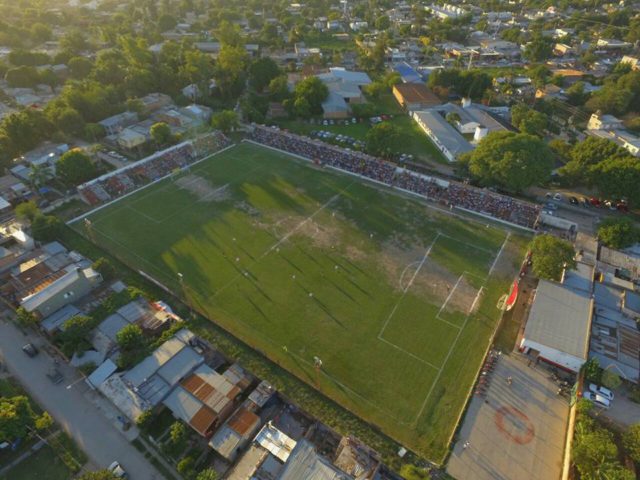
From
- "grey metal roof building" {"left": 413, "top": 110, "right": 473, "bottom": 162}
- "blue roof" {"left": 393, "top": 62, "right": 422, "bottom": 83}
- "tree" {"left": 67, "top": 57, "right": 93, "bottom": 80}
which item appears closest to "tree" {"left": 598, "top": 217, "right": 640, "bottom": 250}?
"grey metal roof building" {"left": 413, "top": 110, "right": 473, "bottom": 162}

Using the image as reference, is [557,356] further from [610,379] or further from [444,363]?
[444,363]

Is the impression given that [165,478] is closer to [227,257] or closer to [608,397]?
[227,257]

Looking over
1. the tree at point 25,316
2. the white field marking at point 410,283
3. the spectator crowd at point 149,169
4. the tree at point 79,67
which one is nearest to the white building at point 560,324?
the white field marking at point 410,283

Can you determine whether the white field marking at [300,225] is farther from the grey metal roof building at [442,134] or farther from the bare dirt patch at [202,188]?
the grey metal roof building at [442,134]

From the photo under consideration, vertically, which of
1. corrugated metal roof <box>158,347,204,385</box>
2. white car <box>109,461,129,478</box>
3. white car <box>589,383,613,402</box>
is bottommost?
white car <box>589,383,613,402</box>

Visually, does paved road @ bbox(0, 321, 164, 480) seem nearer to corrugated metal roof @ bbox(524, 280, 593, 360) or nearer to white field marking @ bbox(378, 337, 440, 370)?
white field marking @ bbox(378, 337, 440, 370)

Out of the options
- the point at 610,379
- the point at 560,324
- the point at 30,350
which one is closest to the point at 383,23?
the point at 560,324

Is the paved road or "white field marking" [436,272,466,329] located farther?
"white field marking" [436,272,466,329]
